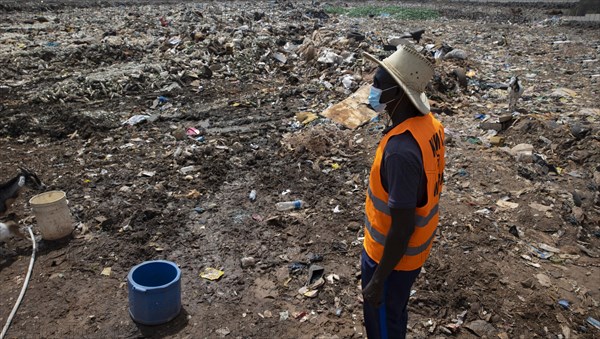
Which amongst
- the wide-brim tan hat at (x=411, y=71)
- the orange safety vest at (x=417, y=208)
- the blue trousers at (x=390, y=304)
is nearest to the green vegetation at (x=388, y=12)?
the wide-brim tan hat at (x=411, y=71)

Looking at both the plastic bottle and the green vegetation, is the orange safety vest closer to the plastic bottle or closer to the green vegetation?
the plastic bottle

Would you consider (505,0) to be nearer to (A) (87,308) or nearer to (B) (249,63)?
(B) (249,63)

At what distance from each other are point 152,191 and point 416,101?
353 centimetres

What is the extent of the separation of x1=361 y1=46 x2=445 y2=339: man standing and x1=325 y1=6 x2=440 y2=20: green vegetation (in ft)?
57.0

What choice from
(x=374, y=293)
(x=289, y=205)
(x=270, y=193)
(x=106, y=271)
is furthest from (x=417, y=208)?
(x=270, y=193)

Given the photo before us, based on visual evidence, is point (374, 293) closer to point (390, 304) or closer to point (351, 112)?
point (390, 304)

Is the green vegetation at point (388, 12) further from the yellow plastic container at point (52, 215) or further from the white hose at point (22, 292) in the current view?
the white hose at point (22, 292)

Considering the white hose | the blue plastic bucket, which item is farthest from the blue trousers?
the white hose

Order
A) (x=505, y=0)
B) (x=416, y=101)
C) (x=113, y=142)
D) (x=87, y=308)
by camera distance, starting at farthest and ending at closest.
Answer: (x=505, y=0), (x=113, y=142), (x=87, y=308), (x=416, y=101)

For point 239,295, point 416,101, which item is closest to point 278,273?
point 239,295

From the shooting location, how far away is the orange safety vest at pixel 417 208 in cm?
182

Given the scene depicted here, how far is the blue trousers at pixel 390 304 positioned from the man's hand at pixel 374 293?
2.7 inches

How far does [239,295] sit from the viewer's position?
3.27m

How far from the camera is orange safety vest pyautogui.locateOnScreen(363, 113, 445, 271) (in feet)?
5.98
